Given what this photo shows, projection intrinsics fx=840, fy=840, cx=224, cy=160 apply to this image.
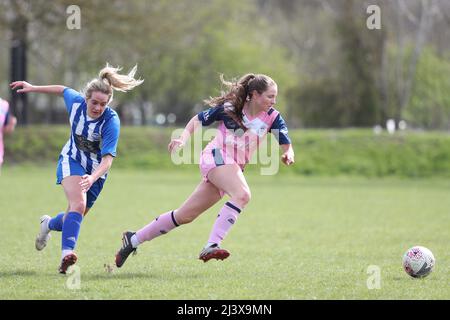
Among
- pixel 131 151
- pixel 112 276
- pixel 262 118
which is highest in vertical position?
pixel 262 118

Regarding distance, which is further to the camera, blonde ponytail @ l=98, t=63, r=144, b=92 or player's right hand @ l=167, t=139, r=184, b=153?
blonde ponytail @ l=98, t=63, r=144, b=92

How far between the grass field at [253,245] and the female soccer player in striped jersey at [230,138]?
481 mm

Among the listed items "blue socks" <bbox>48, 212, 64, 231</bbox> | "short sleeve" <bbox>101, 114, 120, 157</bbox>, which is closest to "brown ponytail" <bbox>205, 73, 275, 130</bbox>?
"short sleeve" <bbox>101, 114, 120, 157</bbox>

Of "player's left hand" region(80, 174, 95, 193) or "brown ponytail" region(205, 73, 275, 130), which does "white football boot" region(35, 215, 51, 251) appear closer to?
"player's left hand" region(80, 174, 95, 193)

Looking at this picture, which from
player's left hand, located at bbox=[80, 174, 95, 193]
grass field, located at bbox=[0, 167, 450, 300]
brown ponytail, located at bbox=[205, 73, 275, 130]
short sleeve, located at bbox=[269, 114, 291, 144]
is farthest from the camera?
short sleeve, located at bbox=[269, 114, 291, 144]

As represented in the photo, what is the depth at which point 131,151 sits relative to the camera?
27.3 m

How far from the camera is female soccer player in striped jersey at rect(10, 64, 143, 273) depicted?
716 cm

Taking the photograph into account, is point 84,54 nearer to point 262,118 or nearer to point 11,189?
point 11,189

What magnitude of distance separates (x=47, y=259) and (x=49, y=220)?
0.65 meters

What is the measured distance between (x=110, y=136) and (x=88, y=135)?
0.22 m

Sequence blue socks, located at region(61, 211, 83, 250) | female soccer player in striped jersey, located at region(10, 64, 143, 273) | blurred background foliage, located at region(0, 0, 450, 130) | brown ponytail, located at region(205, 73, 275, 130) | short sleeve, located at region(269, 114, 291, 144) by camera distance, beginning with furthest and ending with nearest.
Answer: blurred background foliage, located at region(0, 0, 450, 130)
short sleeve, located at region(269, 114, 291, 144)
brown ponytail, located at region(205, 73, 275, 130)
female soccer player in striped jersey, located at region(10, 64, 143, 273)
blue socks, located at region(61, 211, 83, 250)

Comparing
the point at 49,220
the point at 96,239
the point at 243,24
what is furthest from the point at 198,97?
the point at 49,220

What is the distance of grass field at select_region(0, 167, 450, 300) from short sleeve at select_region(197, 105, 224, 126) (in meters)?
1.34

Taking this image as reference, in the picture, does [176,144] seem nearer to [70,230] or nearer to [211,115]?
[211,115]
